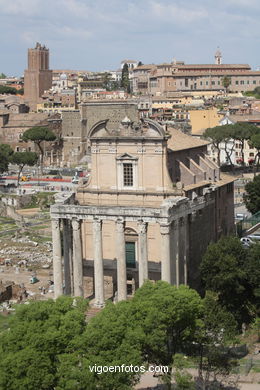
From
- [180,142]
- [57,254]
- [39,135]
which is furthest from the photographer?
[39,135]

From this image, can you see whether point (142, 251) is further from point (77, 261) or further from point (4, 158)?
point (4, 158)

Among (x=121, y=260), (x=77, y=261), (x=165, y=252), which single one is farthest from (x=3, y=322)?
(x=165, y=252)

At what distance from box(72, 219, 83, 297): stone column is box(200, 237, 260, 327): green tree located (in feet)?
27.9

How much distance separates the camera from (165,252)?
46.9 m

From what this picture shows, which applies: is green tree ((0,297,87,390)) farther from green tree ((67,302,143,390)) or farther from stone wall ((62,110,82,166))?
stone wall ((62,110,82,166))

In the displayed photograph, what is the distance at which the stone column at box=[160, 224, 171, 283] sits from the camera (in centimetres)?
4669

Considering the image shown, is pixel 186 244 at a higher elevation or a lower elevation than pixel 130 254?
higher

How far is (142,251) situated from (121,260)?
1698 mm

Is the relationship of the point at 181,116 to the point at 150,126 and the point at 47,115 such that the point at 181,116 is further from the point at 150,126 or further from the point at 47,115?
the point at 150,126

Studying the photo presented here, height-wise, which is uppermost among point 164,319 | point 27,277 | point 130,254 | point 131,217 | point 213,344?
point 131,217

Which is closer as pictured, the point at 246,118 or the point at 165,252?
the point at 165,252

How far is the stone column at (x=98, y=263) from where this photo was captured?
49.1 meters

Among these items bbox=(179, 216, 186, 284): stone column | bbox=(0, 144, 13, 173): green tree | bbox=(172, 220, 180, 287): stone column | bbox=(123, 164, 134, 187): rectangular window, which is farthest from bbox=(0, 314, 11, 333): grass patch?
bbox=(0, 144, 13, 173): green tree

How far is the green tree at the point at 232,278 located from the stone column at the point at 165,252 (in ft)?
8.22
